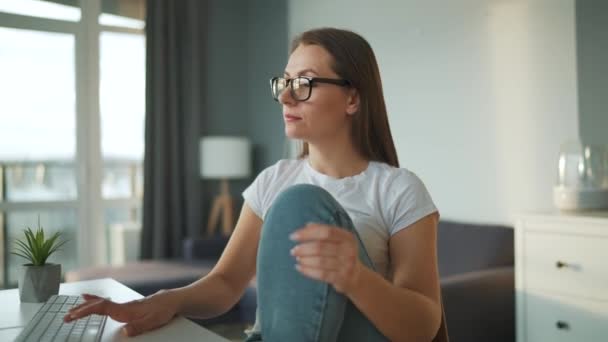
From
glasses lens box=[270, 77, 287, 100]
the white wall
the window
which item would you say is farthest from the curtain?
glasses lens box=[270, 77, 287, 100]

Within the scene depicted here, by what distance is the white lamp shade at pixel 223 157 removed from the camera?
505 cm

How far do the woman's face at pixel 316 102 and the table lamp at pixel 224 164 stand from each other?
3649 mm

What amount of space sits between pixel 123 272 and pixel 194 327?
2985 millimetres

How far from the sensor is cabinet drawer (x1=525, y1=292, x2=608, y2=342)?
7.50 feet

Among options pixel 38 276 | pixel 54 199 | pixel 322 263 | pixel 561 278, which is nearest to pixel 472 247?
pixel 561 278

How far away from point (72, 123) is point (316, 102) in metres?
4.00

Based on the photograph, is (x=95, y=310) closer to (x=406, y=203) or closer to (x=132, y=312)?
(x=132, y=312)

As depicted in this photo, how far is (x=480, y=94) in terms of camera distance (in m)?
3.43

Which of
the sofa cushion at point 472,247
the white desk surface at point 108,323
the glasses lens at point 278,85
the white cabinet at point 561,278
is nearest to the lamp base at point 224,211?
the sofa cushion at point 472,247

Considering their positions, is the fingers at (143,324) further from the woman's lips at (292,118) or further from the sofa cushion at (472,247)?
the sofa cushion at (472,247)

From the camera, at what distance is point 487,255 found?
10.2ft

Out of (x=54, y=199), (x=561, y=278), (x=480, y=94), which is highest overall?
(x=480, y=94)

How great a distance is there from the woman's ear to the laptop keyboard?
692 mm

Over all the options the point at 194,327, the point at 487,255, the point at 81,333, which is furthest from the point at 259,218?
the point at 487,255
